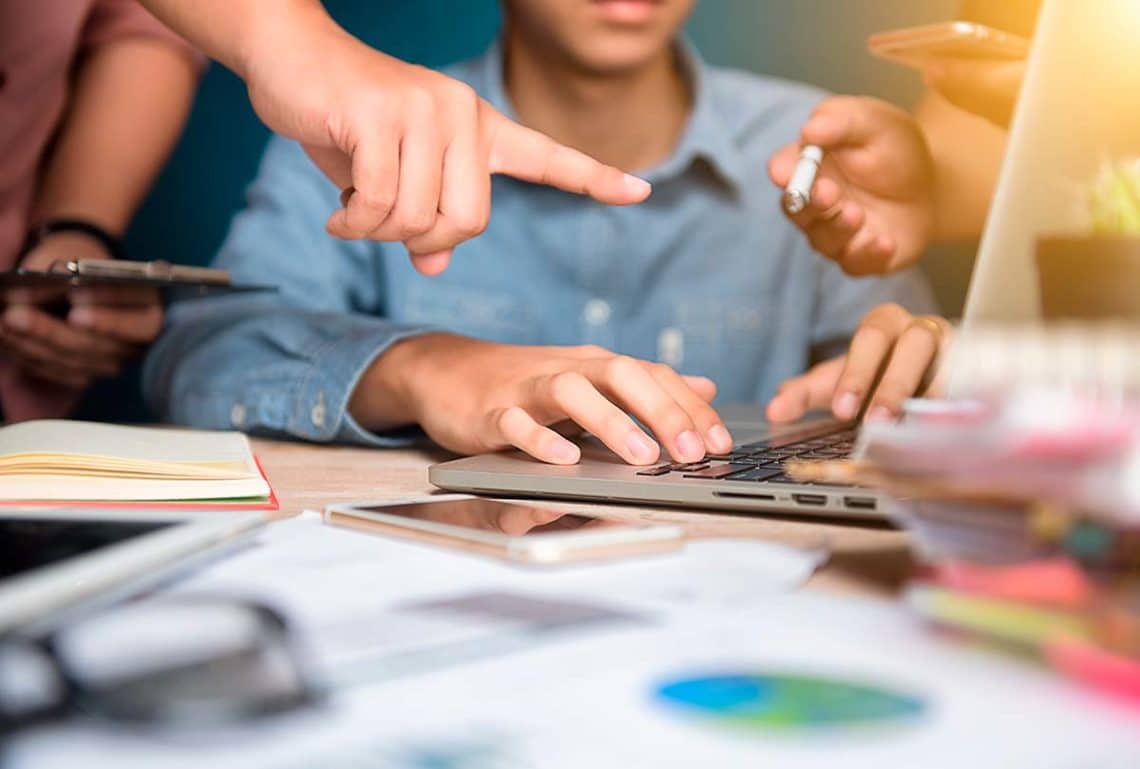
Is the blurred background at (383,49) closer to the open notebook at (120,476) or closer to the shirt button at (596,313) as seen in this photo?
the shirt button at (596,313)

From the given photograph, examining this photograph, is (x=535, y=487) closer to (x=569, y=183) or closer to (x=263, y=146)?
(x=569, y=183)

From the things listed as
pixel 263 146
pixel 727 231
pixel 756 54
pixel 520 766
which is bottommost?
pixel 520 766

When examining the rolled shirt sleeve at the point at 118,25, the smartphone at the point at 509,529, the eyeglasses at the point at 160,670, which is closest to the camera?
the eyeglasses at the point at 160,670

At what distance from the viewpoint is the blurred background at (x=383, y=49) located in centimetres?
148

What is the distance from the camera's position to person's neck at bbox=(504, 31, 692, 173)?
1.37 metres

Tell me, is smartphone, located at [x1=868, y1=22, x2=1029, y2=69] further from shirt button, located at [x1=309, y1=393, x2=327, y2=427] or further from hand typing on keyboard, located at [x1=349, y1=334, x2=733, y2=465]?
shirt button, located at [x1=309, y1=393, x2=327, y2=427]

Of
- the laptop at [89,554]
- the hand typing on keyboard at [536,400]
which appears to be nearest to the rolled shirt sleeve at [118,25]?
the hand typing on keyboard at [536,400]

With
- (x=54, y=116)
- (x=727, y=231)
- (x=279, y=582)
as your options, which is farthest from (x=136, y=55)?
(x=279, y=582)

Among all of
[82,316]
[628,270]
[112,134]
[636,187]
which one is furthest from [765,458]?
[112,134]

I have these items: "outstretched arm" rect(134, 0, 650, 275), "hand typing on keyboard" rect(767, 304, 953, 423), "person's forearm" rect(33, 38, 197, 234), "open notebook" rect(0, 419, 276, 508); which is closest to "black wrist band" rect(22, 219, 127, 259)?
"person's forearm" rect(33, 38, 197, 234)

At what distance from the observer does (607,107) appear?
1.38m

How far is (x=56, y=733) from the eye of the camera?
0.21m

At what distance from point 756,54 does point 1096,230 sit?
1249mm

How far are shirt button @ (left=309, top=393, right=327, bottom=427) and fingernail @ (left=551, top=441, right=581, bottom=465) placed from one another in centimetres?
27
